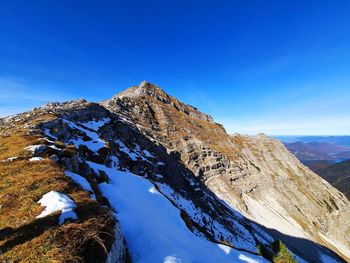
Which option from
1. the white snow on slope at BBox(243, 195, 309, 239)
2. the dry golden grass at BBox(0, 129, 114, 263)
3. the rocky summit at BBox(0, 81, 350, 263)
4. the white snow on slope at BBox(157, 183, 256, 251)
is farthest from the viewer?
the white snow on slope at BBox(243, 195, 309, 239)

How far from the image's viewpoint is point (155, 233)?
49.9ft

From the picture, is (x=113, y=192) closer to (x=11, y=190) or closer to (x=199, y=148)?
(x=11, y=190)

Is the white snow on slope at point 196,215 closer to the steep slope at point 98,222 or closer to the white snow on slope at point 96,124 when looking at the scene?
the steep slope at point 98,222

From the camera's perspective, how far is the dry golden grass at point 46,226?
313 inches

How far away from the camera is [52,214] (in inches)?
394

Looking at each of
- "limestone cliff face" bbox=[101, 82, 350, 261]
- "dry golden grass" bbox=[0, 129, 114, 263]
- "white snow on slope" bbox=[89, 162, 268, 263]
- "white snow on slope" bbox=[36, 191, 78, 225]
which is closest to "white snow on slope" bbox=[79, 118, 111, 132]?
"limestone cliff face" bbox=[101, 82, 350, 261]

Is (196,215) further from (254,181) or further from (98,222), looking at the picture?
(254,181)

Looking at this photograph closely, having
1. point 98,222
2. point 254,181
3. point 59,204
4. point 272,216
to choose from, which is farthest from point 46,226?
point 254,181

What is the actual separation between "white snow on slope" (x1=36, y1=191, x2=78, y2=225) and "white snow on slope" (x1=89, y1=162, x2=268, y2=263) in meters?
4.68

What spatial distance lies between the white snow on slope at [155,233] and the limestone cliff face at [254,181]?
87165 millimetres

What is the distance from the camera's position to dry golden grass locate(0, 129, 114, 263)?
794 centimetres

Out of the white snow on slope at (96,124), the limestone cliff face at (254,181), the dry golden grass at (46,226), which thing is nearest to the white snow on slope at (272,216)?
the limestone cliff face at (254,181)

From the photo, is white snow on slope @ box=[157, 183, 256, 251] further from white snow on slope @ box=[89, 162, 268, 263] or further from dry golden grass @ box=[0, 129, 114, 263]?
dry golden grass @ box=[0, 129, 114, 263]

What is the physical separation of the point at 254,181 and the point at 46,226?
15093cm
